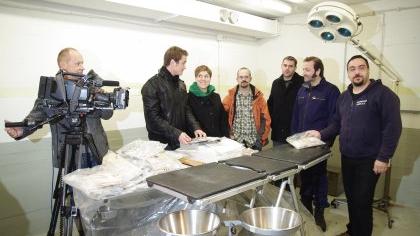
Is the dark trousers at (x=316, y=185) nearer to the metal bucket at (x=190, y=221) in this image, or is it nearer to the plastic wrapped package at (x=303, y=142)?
the plastic wrapped package at (x=303, y=142)

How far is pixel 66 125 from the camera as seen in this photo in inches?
75.8

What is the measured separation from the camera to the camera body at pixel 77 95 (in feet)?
5.49

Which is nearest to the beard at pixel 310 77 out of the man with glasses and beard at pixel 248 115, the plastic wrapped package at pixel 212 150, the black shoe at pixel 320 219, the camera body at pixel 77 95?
the man with glasses and beard at pixel 248 115

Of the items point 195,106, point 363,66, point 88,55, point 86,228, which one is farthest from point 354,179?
point 88,55

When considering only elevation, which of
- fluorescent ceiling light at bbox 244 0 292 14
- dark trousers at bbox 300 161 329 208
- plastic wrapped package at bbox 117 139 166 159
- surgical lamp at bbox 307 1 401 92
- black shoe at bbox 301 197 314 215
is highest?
fluorescent ceiling light at bbox 244 0 292 14

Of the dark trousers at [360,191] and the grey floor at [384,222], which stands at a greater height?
the dark trousers at [360,191]

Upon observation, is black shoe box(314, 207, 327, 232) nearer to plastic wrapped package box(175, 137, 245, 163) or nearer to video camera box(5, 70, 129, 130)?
plastic wrapped package box(175, 137, 245, 163)

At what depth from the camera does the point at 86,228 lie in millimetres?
1466

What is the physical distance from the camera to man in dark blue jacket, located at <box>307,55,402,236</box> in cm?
215

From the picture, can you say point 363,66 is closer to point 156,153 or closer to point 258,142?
point 258,142

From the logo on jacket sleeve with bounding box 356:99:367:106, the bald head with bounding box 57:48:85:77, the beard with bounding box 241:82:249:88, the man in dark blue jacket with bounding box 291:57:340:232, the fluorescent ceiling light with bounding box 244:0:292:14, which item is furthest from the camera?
the fluorescent ceiling light with bounding box 244:0:292:14

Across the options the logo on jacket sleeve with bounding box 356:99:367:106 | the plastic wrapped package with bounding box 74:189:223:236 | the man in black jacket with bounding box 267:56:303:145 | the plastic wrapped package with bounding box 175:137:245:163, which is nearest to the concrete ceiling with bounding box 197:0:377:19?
the man in black jacket with bounding box 267:56:303:145

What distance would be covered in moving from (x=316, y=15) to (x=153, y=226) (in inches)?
77.1

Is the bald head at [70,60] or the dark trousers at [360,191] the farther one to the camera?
the dark trousers at [360,191]
